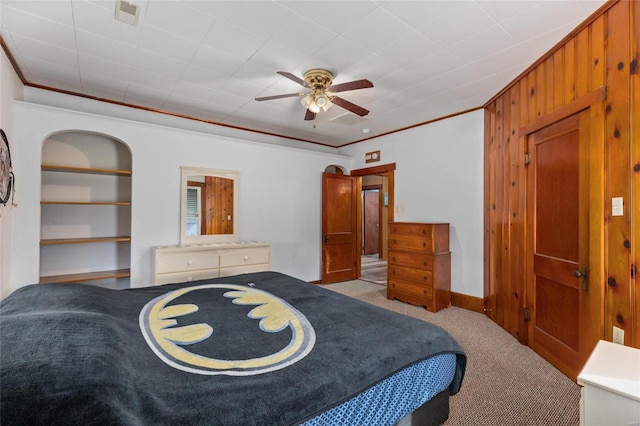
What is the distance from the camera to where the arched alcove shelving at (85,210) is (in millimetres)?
3357

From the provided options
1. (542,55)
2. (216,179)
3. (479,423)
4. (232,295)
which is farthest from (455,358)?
(216,179)

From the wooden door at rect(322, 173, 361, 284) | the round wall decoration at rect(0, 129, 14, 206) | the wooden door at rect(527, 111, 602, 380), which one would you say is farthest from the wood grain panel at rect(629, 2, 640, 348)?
the round wall decoration at rect(0, 129, 14, 206)

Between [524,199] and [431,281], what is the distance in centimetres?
148

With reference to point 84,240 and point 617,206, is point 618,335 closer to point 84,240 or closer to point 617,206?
point 617,206

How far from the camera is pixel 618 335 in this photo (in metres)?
1.88

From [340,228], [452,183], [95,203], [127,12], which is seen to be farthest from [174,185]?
[452,183]

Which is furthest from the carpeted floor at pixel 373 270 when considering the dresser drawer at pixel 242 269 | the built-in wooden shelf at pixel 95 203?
the built-in wooden shelf at pixel 95 203

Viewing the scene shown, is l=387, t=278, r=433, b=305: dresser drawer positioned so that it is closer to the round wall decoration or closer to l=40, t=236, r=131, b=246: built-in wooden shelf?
l=40, t=236, r=131, b=246: built-in wooden shelf

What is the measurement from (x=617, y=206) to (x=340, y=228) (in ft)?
13.1

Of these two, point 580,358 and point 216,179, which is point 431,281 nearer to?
point 580,358

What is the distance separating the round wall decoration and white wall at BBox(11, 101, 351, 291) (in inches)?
15.7

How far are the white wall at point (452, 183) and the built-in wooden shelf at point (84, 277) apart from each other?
3.97m

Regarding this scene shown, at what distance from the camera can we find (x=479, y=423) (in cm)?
179

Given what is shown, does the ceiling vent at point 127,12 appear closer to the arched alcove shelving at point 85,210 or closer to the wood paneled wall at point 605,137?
the arched alcove shelving at point 85,210
